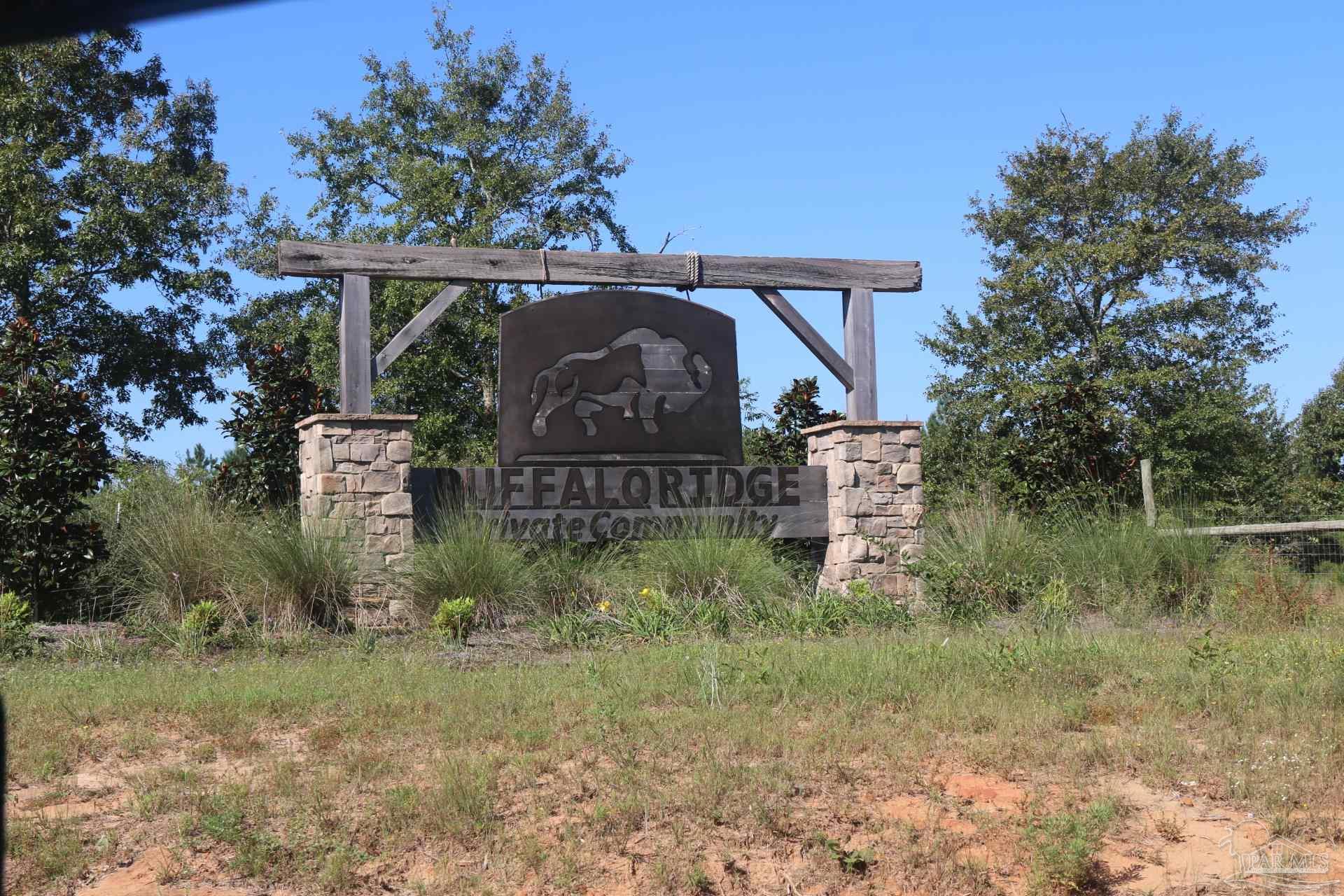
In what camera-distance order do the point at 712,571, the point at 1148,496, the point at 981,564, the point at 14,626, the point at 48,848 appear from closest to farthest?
the point at 48,848, the point at 14,626, the point at 712,571, the point at 981,564, the point at 1148,496

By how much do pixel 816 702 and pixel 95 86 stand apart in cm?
2228

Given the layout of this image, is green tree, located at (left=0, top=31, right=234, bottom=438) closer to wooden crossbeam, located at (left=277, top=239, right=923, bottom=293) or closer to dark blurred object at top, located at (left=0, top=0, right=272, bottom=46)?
wooden crossbeam, located at (left=277, top=239, right=923, bottom=293)

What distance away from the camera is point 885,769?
17.5ft

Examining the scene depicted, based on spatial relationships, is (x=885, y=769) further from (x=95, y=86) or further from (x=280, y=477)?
(x=95, y=86)

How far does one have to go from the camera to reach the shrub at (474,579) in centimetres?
1035

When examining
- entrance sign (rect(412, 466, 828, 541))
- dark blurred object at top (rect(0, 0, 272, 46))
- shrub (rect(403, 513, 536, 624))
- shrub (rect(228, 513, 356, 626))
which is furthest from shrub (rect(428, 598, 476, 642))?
dark blurred object at top (rect(0, 0, 272, 46))

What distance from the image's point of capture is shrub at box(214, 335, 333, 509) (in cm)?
1373

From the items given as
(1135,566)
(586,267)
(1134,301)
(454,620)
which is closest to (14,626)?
(454,620)

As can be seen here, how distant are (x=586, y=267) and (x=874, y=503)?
382cm

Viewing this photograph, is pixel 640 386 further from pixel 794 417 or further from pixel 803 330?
pixel 794 417

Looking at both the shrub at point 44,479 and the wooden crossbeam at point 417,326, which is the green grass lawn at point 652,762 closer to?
the shrub at point 44,479

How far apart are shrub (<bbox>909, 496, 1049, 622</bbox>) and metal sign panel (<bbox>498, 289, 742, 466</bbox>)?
237 cm

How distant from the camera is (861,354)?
42.4ft

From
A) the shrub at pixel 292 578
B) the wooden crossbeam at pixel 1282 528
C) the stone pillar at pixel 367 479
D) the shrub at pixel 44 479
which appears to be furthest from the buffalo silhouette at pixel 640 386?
the wooden crossbeam at pixel 1282 528
